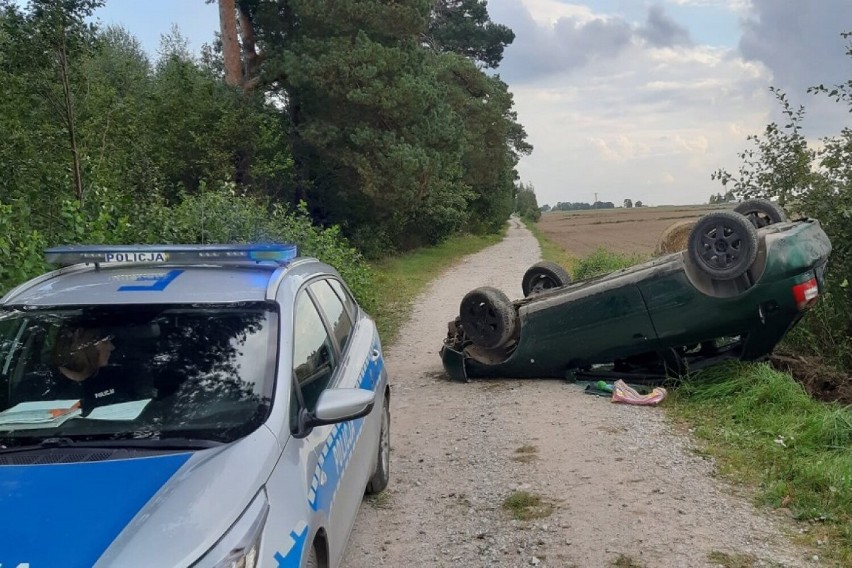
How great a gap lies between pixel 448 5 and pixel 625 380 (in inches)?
1494

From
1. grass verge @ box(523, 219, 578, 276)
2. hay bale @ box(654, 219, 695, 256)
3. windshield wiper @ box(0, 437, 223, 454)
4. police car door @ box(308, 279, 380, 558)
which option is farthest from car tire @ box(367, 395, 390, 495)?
grass verge @ box(523, 219, 578, 276)

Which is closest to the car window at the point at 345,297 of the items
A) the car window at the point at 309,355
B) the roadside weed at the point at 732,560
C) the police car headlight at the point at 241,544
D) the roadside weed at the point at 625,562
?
the car window at the point at 309,355

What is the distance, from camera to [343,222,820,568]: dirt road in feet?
14.2

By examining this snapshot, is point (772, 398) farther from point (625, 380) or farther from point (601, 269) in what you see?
point (601, 269)

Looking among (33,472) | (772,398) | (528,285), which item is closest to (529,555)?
(33,472)

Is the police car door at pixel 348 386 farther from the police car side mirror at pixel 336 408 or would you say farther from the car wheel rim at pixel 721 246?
the car wheel rim at pixel 721 246

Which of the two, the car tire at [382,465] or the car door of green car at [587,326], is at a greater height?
the car door of green car at [587,326]

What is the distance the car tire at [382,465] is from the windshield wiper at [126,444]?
87.6 inches

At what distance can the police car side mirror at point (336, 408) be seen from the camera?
311 cm

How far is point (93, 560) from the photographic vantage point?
2205 mm

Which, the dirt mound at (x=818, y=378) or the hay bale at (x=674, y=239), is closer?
the dirt mound at (x=818, y=378)

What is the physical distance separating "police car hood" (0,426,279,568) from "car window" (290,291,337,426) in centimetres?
46

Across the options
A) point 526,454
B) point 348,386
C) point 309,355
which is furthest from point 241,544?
point 526,454

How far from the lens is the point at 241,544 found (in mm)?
2363
